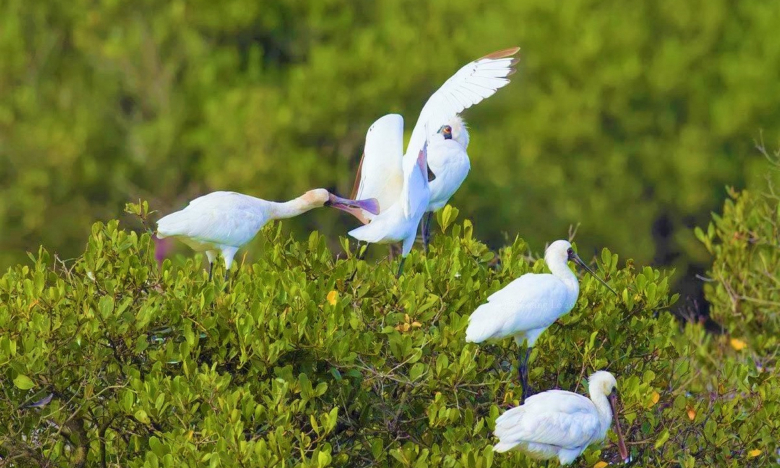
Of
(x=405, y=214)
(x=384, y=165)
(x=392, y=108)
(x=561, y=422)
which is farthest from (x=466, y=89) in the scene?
(x=392, y=108)

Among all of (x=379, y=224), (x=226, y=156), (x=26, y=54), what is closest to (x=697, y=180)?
(x=226, y=156)

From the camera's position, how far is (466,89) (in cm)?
814

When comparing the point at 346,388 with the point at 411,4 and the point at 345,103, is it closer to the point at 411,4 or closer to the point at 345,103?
the point at 345,103

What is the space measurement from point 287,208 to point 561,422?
2.86 metres

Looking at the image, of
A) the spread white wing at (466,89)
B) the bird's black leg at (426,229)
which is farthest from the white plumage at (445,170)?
the spread white wing at (466,89)

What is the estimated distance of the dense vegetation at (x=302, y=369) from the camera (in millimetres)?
6227

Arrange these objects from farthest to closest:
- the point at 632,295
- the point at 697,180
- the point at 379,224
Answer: the point at 697,180 → the point at 379,224 → the point at 632,295

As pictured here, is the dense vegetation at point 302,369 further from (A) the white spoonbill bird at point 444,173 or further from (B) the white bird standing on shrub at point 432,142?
(A) the white spoonbill bird at point 444,173

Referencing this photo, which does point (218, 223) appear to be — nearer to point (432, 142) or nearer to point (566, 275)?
point (566, 275)

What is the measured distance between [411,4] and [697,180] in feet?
23.4

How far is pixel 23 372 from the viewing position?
6.27 meters

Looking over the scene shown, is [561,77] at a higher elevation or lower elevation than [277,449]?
lower

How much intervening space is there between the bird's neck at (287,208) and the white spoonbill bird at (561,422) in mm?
2504

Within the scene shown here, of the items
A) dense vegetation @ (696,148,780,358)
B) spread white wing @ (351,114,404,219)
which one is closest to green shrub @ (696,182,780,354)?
dense vegetation @ (696,148,780,358)
